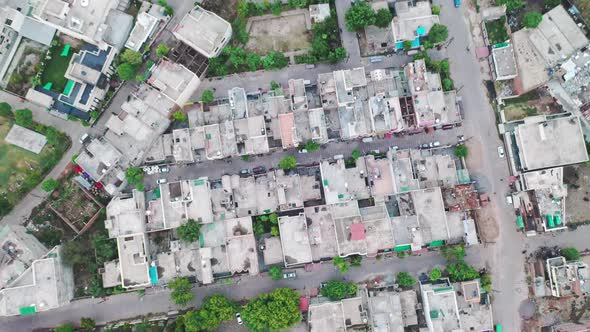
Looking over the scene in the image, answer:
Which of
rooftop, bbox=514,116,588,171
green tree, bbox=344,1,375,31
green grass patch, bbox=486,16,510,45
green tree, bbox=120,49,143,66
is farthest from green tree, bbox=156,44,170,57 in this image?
rooftop, bbox=514,116,588,171

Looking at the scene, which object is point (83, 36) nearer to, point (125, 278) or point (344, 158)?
point (125, 278)

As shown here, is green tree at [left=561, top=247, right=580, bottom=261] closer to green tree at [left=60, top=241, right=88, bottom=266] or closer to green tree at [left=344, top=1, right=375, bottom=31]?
green tree at [left=344, top=1, right=375, bottom=31]

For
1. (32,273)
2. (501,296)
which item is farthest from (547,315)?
(32,273)

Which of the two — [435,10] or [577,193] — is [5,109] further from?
[577,193]

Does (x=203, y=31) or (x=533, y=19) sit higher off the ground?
(x=203, y=31)

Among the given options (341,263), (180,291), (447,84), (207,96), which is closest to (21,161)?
(207,96)

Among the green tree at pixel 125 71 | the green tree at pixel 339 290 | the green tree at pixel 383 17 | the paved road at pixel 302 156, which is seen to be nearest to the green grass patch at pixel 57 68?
the green tree at pixel 125 71

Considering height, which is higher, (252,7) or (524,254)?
(252,7)
